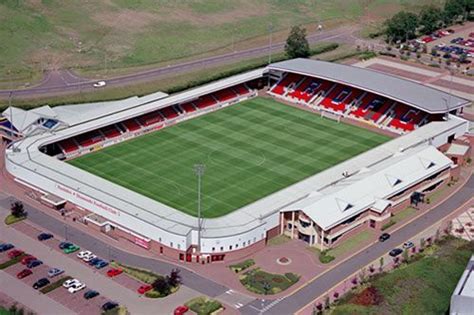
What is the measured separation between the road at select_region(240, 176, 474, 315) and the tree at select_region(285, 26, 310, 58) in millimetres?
52009

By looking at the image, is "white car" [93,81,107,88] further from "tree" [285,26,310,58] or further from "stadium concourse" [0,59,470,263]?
"tree" [285,26,310,58]

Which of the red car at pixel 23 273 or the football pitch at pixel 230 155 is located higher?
the football pitch at pixel 230 155

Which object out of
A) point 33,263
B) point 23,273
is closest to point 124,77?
point 33,263

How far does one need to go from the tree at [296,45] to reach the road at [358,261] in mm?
52009

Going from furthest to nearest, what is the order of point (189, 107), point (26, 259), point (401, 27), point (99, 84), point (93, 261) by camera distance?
point (401, 27)
point (99, 84)
point (189, 107)
point (26, 259)
point (93, 261)

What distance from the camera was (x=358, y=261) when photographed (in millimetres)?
74812

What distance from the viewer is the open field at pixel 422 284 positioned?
215 ft

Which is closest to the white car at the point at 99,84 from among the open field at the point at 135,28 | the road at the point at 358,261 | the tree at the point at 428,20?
the open field at the point at 135,28

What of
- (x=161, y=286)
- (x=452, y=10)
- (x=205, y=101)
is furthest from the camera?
(x=452, y=10)

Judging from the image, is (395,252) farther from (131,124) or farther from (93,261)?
(131,124)

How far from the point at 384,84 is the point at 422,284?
45639 mm

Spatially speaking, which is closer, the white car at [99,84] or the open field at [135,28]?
the white car at [99,84]

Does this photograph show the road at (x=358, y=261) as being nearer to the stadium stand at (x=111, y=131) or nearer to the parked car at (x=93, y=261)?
the parked car at (x=93, y=261)

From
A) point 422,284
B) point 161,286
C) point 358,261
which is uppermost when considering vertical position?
point 161,286
